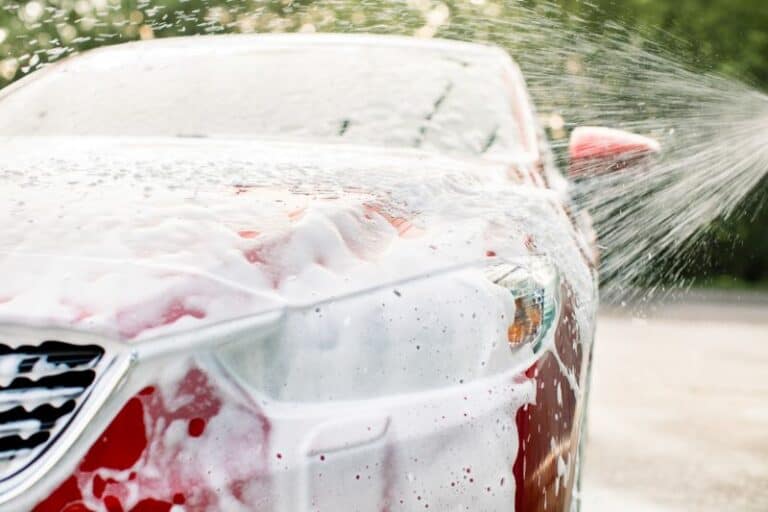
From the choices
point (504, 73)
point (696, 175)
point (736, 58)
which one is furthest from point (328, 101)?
point (736, 58)

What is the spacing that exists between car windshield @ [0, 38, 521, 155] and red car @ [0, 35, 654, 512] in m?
0.70

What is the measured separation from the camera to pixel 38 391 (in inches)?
71.9

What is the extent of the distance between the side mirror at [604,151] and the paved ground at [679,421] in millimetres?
1215

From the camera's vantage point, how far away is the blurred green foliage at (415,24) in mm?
10033

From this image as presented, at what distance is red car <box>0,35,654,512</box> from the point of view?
1.81m

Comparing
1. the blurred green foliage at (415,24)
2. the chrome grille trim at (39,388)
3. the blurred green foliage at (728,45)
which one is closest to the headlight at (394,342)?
the chrome grille trim at (39,388)

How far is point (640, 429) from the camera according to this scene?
219 inches

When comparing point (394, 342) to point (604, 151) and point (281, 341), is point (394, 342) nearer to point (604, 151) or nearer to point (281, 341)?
point (281, 341)

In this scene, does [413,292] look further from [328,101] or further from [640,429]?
[640,429]

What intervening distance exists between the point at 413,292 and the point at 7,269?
0.64 metres

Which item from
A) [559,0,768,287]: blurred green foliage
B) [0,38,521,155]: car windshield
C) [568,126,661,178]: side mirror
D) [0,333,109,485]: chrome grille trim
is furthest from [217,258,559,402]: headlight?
[559,0,768,287]: blurred green foliage

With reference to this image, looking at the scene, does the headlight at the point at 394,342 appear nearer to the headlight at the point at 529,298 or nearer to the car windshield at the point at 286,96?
the headlight at the point at 529,298

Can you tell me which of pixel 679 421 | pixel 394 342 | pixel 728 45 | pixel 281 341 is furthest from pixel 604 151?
pixel 728 45

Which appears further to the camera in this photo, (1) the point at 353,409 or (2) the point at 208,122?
(2) the point at 208,122
